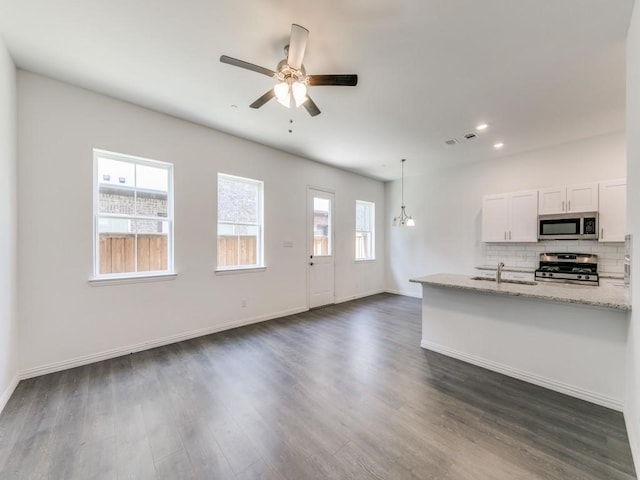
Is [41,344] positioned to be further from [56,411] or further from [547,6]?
[547,6]

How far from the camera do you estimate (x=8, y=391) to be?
2320mm

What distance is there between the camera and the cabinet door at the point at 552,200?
4.25m

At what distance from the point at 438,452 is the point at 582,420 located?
4.22ft

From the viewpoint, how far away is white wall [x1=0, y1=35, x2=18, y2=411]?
2223 mm

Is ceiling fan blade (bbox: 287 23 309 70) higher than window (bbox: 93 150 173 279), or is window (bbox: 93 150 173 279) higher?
ceiling fan blade (bbox: 287 23 309 70)

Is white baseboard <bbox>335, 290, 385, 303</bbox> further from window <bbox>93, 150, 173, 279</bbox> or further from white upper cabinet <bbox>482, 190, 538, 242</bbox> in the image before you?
window <bbox>93, 150, 173, 279</bbox>

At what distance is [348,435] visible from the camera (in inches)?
75.1

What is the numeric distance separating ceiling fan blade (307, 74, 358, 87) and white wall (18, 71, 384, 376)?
237 centimetres

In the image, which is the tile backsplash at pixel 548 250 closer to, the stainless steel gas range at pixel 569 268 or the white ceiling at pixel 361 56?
the stainless steel gas range at pixel 569 268

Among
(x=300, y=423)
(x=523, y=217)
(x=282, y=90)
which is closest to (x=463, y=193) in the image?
(x=523, y=217)

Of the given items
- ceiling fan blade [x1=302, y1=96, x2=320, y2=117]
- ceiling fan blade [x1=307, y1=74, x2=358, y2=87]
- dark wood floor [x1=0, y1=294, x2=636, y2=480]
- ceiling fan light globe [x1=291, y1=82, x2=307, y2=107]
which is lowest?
dark wood floor [x1=0, y1=294, x2=636, y2=480]

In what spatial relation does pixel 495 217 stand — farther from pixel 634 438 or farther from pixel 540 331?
pixel 634 438

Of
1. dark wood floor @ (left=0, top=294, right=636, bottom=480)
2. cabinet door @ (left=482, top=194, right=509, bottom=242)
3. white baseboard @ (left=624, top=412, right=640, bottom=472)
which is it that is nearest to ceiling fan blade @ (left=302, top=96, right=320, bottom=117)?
dark wood floor @ (left=0, top=294, right=636, bottom=480)

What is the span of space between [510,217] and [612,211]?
1.24 m
